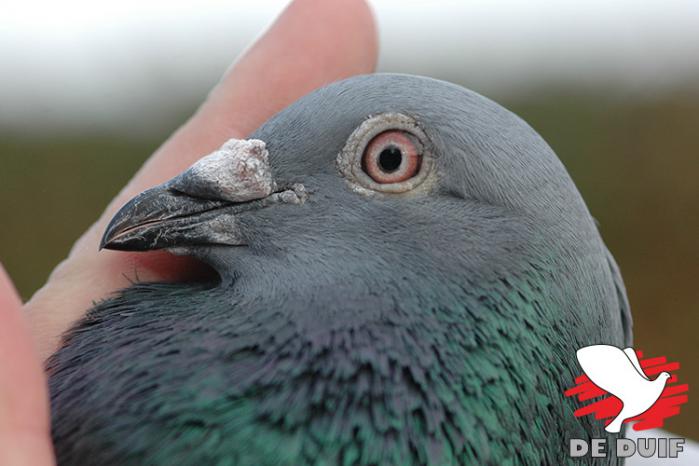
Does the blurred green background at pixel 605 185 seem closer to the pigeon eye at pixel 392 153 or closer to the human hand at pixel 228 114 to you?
the human hand at pixel 228 114

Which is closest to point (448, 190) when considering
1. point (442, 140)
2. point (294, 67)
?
point (442, 140)

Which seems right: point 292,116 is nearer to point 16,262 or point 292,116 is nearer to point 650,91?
point 16,262

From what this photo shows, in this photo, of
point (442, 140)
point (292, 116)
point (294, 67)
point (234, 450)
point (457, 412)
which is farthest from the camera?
point (294, 67)

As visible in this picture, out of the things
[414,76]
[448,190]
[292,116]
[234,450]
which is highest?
[414,76]

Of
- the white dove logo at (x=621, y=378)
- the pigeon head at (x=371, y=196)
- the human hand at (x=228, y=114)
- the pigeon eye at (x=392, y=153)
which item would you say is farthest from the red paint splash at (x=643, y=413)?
the human hand at (x=228, y=114)

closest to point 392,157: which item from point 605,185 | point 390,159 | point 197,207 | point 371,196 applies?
point 390,159
